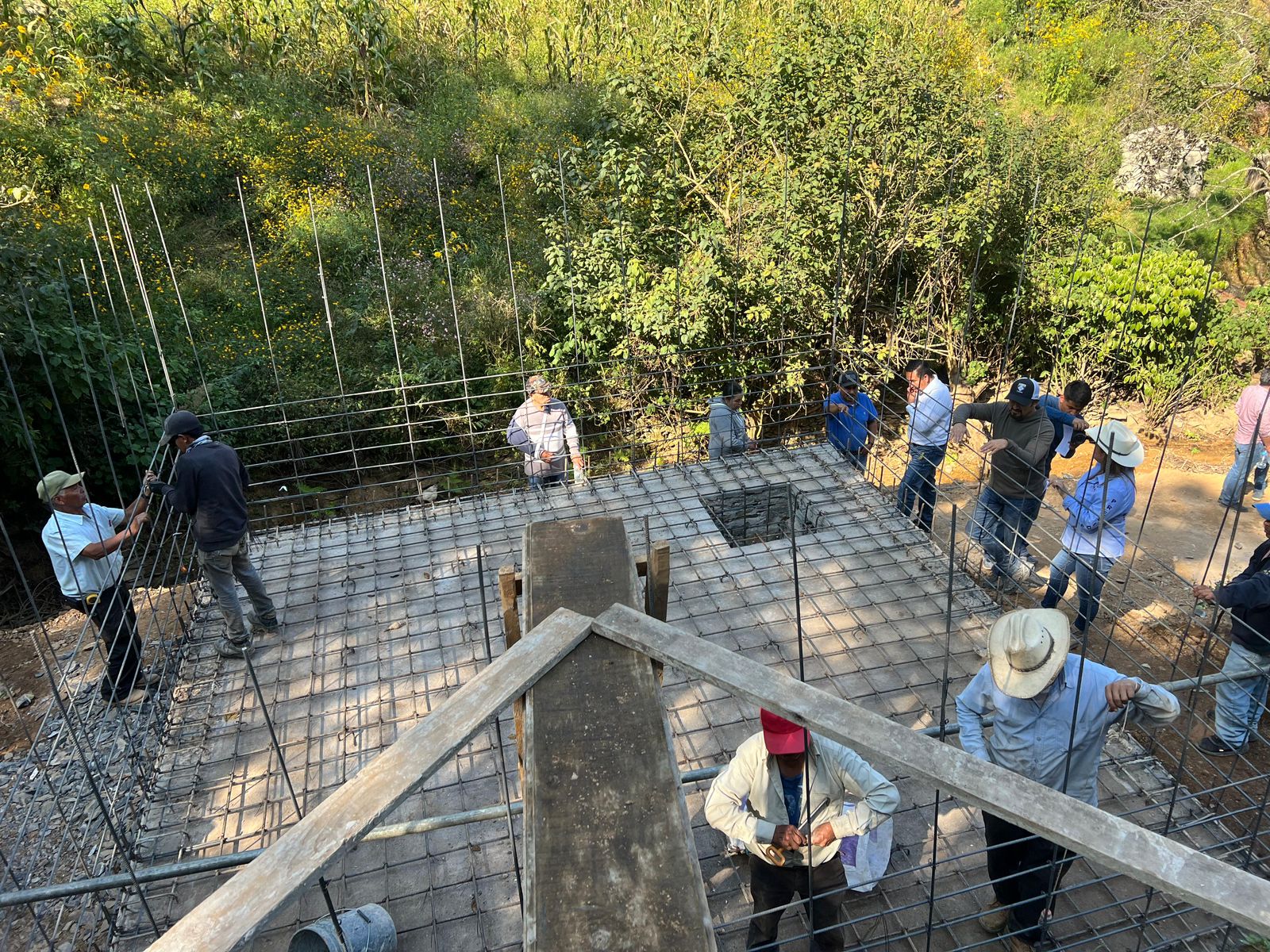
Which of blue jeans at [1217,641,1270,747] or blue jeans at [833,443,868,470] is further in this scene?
blue jeans at [833,443,868,470]

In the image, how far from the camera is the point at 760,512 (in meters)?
5.45

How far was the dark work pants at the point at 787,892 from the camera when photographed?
2.37 metres

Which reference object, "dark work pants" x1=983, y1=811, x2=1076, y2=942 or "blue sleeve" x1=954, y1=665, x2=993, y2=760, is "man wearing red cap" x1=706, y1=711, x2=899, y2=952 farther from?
"dark work pants" x1=983, y1=811, x2=1076, y2=942

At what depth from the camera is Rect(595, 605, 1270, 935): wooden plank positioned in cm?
110

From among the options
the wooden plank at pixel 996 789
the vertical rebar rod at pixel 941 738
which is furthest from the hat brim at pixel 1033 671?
the wooden plank at pixel 996 789

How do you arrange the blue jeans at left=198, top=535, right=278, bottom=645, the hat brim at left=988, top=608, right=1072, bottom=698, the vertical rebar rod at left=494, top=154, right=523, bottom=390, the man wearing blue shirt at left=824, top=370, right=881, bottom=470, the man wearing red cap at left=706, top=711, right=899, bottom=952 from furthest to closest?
1. the man wearing blue shirt at left=824, top=370, right=881, bottom=470
2. the vertical rebar rod at left=494, top=154, right=523, bottom=390
3. the blue jeans at left=198, top=535, right=278, bottom=645
4. the hat brim at left=988, top=608, right=1072, bottom=698
5. the man wearing red cap at left=706, top=711, right=899, bottom=952

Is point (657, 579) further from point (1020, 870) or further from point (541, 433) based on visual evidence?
point (541, 433)

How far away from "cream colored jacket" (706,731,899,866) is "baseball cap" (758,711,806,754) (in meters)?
0.08

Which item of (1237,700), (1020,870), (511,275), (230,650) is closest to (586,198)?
(511,275)

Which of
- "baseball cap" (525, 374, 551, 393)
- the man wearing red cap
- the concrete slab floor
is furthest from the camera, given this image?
"baseball cap" (525, 374, 551, 393)

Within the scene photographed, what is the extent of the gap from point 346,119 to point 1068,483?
378 inches

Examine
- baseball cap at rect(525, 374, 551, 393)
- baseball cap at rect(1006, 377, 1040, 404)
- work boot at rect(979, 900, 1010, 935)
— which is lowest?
work boot at rect(979, 900, 1010, 935)

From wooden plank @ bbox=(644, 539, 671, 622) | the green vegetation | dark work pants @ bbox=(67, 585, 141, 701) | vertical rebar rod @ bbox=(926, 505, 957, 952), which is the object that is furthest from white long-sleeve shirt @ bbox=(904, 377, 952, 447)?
dark work pants @ bbox=(67, 585, 141, 701)

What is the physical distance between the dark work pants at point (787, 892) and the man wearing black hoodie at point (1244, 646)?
1.87 m
